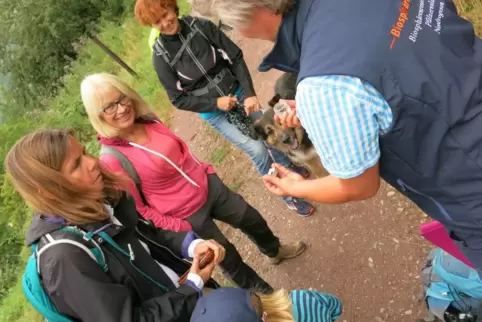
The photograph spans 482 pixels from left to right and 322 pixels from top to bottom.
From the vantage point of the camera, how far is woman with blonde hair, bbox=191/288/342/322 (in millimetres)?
1968

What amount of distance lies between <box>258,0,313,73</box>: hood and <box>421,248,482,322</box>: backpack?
1.24 metres

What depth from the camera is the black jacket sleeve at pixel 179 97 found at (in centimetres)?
374

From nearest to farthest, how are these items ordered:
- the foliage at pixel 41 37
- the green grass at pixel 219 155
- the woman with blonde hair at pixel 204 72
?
the woman with blonde hair at pixel 204 72, the green grass at pixel 219 155, the foliage at pixel 41 37

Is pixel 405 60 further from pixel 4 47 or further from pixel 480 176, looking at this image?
pixel 4 47

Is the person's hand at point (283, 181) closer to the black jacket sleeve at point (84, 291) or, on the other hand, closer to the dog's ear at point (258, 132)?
the black jacket sleeve at point (84, 291)

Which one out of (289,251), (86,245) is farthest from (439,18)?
(289,251)

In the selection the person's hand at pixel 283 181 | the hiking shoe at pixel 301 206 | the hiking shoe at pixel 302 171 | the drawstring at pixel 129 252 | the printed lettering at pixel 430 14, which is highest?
the printed lettering at pixel 430 14

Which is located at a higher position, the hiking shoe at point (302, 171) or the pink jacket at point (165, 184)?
the pink jacket at point (165, 184)

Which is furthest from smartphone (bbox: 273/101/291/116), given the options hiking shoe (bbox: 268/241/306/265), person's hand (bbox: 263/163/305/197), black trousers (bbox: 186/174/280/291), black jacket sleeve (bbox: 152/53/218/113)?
hiking shoe (bbox: 268/241/306/265)

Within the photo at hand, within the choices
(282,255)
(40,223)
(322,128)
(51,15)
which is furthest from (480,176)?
(51,15)

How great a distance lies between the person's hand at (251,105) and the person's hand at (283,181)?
1678mm

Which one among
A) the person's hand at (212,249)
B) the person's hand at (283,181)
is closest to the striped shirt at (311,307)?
the person's hand at (212,249)

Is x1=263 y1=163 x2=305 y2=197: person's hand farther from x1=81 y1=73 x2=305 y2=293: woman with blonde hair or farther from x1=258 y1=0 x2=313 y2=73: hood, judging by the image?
x1=81 y1=73 x2=305 y2=293: woman with blonde hair

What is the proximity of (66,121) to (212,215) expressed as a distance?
9136mm
